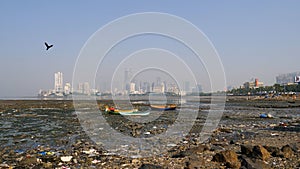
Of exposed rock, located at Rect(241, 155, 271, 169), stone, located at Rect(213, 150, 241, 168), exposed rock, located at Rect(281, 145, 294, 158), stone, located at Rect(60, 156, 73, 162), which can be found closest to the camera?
exposed rock, located at Rect(241, 155, 271, 169)

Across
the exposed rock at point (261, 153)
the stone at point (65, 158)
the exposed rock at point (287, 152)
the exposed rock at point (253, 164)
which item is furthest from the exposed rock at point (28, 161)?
the exposed rock at point (287, 152)

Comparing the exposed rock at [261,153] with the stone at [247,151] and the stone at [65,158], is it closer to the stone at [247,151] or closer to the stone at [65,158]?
the stone at [247,151]

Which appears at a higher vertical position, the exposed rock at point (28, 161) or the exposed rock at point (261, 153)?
the exposed rock at point (261, 153)

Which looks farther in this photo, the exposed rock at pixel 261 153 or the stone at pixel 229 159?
the exposed rock at pixel 261 153

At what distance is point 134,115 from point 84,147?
18.0m

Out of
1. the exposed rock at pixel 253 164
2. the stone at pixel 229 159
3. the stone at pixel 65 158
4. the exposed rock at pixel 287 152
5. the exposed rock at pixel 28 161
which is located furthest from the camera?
the stone at pixel 65 158

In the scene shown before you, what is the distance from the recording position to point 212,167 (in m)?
8.88

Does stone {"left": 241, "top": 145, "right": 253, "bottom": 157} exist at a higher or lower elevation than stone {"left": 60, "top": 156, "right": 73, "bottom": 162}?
higher

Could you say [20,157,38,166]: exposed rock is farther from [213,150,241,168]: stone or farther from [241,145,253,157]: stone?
[241,145,253,157]: stone

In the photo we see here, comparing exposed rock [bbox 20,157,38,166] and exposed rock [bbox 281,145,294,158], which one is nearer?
exposed rock [bbox 20,157,38,166]

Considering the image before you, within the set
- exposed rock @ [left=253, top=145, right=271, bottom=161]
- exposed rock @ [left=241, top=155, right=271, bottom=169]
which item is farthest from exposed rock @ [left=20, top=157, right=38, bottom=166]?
exposed rock @ [left=253, top=145, right=271, bottom=161]

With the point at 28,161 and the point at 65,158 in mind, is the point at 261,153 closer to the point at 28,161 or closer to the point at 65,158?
the point at 65,158

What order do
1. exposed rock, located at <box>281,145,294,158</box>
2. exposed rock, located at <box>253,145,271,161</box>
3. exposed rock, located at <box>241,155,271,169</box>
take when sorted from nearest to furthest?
exposed rock, located at <box>241,155,271,169</box> → exposed rock, located at <box>253,145,271,161</box> → exposed rock, located at <box>281,145,294,158</box>

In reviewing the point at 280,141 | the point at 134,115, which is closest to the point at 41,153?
the point at 280,141
